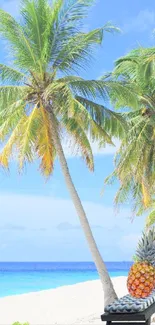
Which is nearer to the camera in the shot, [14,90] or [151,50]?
[14,90]

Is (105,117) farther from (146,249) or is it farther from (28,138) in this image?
(146,249)

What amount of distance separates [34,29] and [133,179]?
6.57 m

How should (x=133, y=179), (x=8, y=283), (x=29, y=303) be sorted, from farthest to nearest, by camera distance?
(x=8, y=283) < (x=29, y=303) < (x=133, y=179)

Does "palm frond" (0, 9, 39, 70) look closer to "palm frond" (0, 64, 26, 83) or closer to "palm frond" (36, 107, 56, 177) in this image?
"palm frond" (0, 64, 26, 83)

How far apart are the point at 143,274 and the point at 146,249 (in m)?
0.35

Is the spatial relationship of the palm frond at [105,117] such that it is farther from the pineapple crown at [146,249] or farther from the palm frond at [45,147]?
the pineapple crown at [146,249]

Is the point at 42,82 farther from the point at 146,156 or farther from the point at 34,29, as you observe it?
the point at 146,156

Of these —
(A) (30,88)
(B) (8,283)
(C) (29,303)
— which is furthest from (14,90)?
(B) (8,283)

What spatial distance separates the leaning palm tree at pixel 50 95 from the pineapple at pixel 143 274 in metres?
4.86

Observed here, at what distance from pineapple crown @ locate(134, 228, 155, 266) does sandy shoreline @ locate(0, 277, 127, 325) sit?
586 cm

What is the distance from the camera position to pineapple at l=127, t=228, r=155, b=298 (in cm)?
678

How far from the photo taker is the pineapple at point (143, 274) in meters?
6.78

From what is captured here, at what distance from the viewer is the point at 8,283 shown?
44.9 metres

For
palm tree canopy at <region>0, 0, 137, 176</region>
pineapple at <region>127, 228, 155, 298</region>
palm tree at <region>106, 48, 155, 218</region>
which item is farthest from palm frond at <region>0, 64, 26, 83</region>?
pineapple at <region>127, 228, 155, 298</region>
